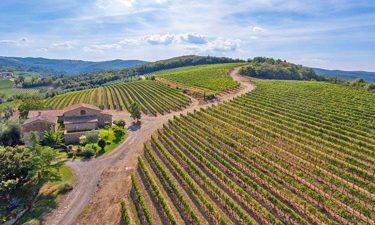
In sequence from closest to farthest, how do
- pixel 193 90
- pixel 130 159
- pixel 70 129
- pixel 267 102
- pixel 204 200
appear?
pixel 204 200 → pixel 130 159 → pixel 70 129 → pixel 267 102 → pixel 193 90

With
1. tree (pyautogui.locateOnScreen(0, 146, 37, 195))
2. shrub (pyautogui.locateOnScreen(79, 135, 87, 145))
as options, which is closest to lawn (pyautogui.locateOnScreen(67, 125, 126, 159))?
shrub (pyautogui.locateOnScreen(79, 135, 87, 145))

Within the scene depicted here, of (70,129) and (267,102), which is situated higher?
(267,102)

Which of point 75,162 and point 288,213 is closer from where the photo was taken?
point 288,213

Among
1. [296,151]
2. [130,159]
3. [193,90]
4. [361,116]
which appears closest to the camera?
[296,151]

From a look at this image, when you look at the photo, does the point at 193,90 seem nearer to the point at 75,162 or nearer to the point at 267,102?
the point at 267,102

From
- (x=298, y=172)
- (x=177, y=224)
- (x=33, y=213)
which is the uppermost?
(x=298, y=172)

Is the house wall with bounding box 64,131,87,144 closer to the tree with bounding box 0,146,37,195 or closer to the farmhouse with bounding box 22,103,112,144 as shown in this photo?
the farmhouse with bounding box 22,103,112,144

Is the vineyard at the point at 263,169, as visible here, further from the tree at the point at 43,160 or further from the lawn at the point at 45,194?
the tree at the point at 43,160

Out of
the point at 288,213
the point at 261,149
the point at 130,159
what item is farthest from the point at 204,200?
the point at 130,159
